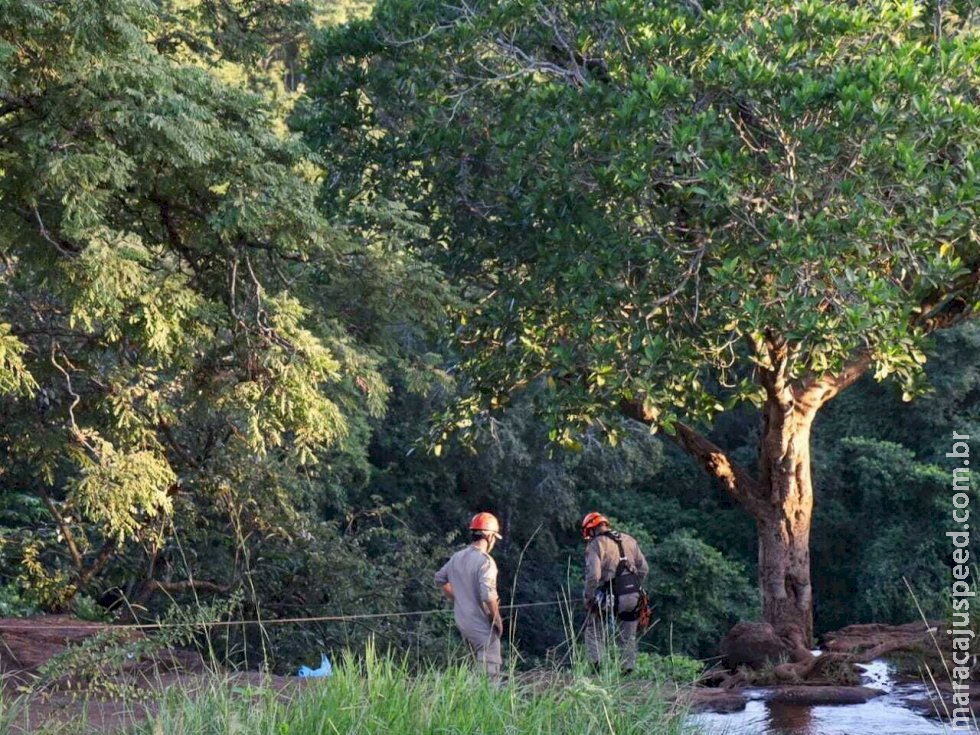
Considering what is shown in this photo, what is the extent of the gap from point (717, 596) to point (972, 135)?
45.7ft

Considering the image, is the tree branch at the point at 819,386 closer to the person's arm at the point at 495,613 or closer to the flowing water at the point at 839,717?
the flowing water at the point at 839,717

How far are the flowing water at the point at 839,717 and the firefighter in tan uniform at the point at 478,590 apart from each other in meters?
1.40

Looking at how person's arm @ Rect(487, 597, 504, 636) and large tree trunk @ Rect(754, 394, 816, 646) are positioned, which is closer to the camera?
person's arm @ Rect(487, 597, 504, 636)

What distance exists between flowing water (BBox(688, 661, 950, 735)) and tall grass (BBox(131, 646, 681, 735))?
264 cm

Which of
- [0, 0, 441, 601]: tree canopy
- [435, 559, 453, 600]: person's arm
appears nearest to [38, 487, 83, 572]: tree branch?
[0, 0, 441, 601]: tree canopy

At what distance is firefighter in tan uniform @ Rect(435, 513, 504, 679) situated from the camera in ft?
25.9

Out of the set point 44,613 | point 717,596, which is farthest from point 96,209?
point 717,596

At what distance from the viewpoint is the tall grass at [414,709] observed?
5.06 metres

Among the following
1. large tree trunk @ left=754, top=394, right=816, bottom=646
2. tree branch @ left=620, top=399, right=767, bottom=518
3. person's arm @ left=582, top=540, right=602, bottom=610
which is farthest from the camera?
tree branch @ left=620, top=399, right=767, bottom=518

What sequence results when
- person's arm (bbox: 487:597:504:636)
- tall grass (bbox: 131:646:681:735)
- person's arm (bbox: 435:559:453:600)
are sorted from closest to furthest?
tall grass (bbox: 131:646:681:735), person's arm (bbox: 487:597:504:636), person's arm (bbox: 435:559:453:600)

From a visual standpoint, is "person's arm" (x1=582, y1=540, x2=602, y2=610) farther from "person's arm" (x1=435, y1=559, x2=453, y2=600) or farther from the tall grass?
the tall grass

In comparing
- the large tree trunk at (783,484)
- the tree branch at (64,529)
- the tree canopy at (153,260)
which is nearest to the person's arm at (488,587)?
the tree canopy at (153,260)

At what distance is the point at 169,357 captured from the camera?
28.1 feet

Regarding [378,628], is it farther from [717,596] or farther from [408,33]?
[717,596]
